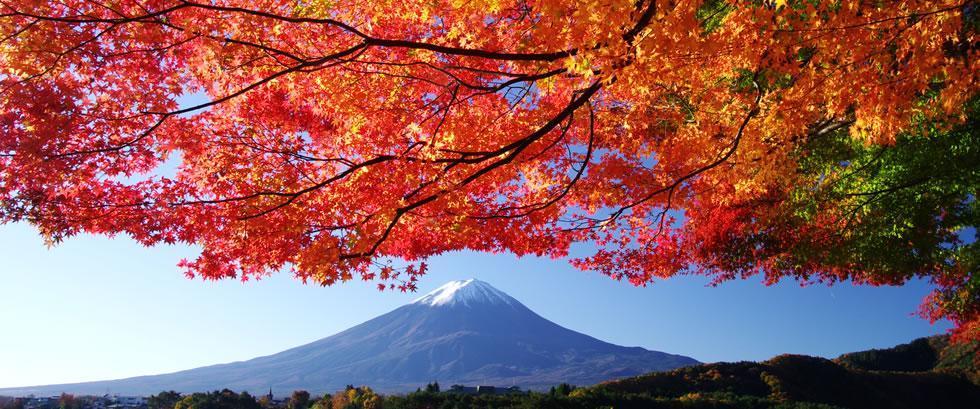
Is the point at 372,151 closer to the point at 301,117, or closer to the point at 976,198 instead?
the point at 301,117

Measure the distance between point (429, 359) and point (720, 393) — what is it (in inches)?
5574

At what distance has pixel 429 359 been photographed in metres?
150

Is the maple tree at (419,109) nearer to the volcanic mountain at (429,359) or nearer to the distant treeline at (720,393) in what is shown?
the distant treeline at (720,393)

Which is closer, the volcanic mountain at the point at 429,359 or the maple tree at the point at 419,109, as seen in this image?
the maple tree at the point at 419,109

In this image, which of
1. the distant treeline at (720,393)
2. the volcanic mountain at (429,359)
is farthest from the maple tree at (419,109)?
the volcanic mountain at (429,359)

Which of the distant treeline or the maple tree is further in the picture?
the distant treeline

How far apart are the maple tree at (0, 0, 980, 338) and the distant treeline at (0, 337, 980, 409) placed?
4052 millimetres

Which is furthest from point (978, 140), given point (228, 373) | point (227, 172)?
point (228, 373)

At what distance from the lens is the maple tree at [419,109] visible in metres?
5.64

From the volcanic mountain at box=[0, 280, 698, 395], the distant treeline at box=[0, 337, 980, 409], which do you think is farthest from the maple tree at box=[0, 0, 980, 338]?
the volcanic mountain at box=[0, 280, 698, 395]

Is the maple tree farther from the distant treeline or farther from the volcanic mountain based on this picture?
the volcanic mountain

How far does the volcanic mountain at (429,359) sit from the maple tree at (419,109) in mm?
106869

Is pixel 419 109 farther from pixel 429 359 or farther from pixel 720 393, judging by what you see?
pixel 429 359

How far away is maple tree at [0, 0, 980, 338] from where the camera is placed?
5645 millimetres
